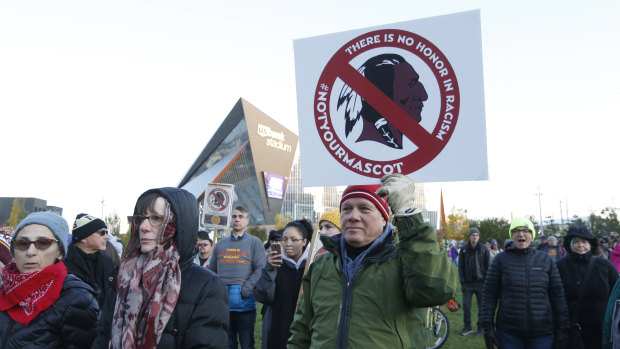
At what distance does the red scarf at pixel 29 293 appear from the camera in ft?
7.58

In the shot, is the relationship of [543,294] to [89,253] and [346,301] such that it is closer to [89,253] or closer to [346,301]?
[346,301]

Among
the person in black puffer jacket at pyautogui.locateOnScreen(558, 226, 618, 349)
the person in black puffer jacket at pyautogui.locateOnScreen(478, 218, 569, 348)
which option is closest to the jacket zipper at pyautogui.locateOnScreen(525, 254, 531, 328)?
the person in black puffer jacket at pyautogui.locateOnScreen(478, 218, 569, 348)

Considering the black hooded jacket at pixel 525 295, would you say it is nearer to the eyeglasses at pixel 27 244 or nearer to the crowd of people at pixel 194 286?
the crowd of people at pixel 194 286

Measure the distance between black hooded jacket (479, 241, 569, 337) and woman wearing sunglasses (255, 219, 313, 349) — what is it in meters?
1.77

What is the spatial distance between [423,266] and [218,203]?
727cm

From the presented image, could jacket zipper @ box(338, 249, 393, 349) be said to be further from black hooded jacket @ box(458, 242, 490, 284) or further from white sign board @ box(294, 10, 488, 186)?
black hooded jacket @ box(458, 242, 490, 284)

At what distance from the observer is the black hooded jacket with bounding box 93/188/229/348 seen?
2.07 metres

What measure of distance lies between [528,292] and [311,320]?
2.67m

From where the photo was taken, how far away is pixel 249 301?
5363 mm

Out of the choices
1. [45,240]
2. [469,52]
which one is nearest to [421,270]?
[469,52]

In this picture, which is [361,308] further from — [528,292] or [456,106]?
[528,292]

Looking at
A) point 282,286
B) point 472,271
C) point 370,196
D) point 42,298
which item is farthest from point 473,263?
point 42,298

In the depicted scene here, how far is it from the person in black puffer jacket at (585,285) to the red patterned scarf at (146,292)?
13.1 ft

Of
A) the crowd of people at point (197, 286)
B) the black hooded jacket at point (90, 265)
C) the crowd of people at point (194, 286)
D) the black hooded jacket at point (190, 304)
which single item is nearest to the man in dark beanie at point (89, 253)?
the black hooded jacket at point (90, 265)
